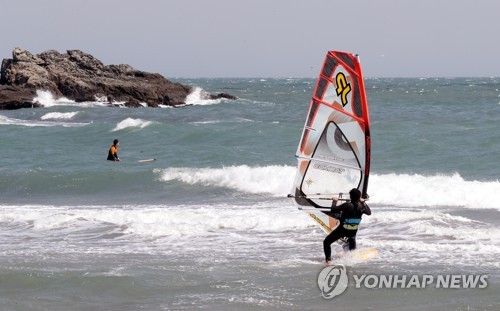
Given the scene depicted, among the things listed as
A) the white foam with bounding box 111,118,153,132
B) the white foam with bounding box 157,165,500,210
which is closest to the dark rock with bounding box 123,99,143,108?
the white foam with bounding box 111,118,153,132

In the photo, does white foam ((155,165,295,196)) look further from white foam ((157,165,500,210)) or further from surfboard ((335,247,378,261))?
surfboard ((335,247,378,261))

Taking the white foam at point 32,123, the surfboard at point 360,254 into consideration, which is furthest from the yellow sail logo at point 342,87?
the white foam at point 32,123

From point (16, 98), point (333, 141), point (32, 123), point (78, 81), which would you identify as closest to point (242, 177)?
point (333, 141)

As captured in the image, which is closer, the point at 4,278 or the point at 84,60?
the point at 4,278

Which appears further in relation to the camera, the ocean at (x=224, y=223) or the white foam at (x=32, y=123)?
the white foam at (x=32, y=123)

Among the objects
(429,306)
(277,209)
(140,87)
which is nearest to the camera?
(429,306)

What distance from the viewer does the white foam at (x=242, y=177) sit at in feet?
60.2

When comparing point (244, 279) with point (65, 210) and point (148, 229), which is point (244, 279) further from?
point (65, 210)

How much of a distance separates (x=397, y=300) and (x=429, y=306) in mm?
369

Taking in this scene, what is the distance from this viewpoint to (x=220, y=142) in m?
27.0

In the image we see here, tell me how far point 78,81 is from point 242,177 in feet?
113

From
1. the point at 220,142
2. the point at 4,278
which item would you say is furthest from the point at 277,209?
the point at 220,142

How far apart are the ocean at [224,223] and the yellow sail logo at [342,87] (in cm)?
205
